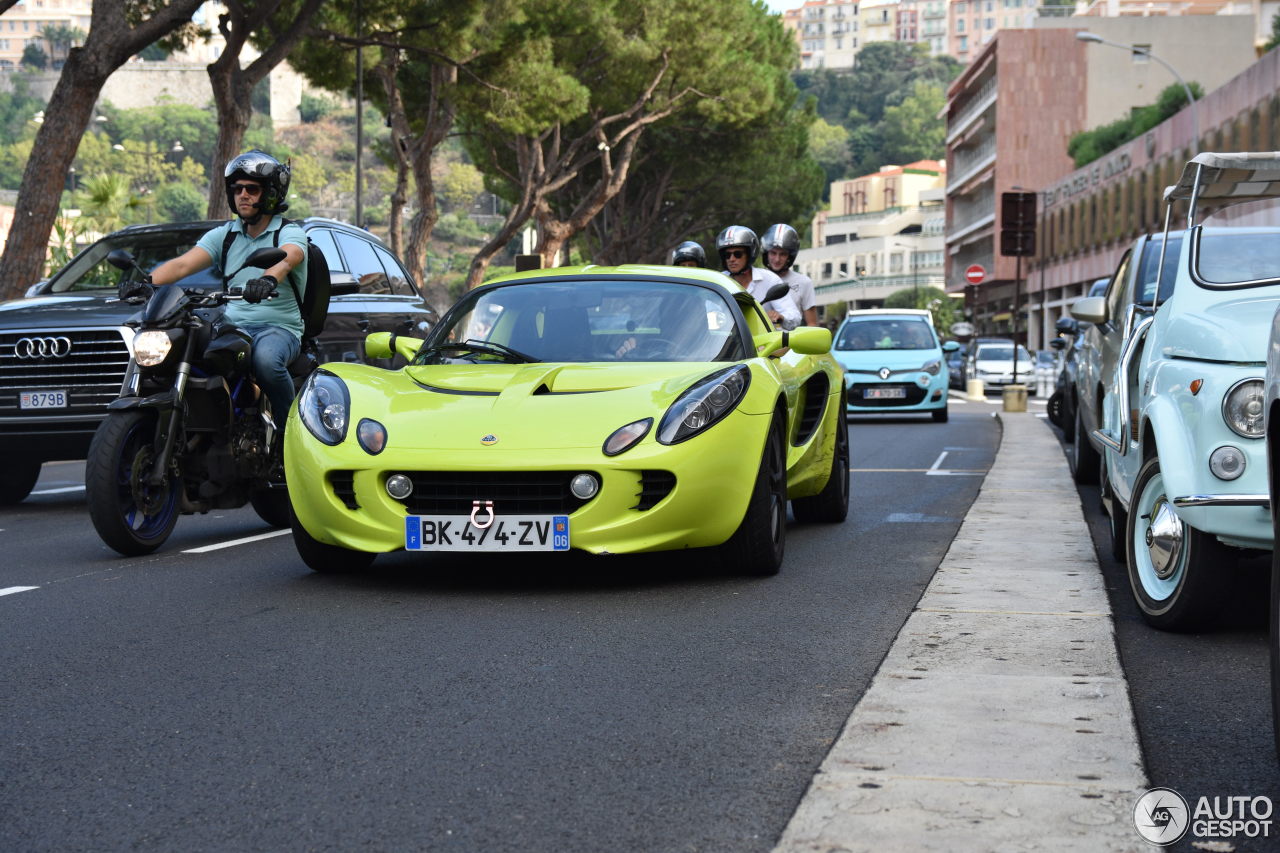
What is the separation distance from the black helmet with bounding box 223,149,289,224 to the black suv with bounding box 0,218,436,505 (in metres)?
1.10

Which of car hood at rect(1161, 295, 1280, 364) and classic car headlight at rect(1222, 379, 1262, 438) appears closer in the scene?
classic car headlight at rect(1222, 379, 1262, 438)

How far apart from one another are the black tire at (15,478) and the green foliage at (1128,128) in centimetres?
6290

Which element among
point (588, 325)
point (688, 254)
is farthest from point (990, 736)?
point (688, 254)

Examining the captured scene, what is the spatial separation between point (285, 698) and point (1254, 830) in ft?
8.19

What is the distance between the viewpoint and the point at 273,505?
9289mm

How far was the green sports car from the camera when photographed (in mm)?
6496

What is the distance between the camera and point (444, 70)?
35.4 meters

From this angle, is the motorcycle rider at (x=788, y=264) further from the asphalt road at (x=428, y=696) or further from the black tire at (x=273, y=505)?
the black tire at (x=273, y=505)

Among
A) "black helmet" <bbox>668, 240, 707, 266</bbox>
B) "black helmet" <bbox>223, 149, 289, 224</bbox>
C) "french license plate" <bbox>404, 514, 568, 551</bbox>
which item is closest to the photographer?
"french license plate" <bbox>404, 514, 568, 551</bbox>

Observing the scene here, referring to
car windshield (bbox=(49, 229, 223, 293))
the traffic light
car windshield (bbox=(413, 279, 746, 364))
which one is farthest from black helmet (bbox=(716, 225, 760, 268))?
the traffic light

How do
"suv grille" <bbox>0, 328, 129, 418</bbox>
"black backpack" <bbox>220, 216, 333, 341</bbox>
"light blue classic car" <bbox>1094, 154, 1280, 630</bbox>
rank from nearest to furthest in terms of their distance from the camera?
"light blue classic car" <bbox>1094, 154, 1280, 630</bbox>, "black backpack" <bbox>220, 216, 333, 341</bbox>, "suv grille" <bbox>0, 328, 129, 418</bbox>

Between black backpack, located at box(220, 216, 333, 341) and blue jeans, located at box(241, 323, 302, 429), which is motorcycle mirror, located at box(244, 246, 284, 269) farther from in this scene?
black backpack, located at box(220, 216, 333, 341)

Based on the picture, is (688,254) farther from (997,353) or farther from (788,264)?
(997,353)

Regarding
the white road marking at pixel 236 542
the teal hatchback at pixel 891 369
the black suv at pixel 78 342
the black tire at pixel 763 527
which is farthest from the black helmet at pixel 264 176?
the teal hatchback at pixel 891 369
